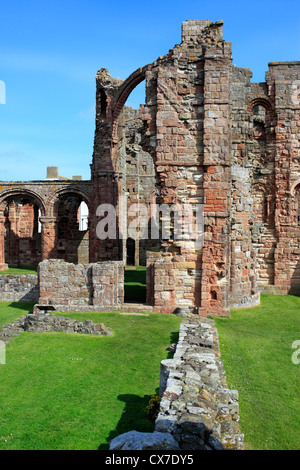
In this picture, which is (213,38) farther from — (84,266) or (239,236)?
(84,266)

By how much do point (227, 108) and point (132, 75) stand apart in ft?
29.3

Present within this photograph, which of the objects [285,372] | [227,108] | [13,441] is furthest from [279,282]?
[13,441]

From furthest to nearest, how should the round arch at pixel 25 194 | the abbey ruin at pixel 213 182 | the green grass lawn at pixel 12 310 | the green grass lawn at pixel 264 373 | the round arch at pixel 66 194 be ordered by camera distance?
the round arch at pixel 25 194 < the round arch at pixel 66 194 < the abbey ruin at pixel 213 182 < the green grass lawn at pixel 12 310 < the green grass lawn at pixel 264 373

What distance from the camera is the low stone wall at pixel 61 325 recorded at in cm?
882

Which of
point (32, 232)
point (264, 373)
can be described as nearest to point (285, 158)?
point (264, 373)

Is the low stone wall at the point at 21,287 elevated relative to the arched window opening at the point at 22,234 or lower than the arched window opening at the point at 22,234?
lower

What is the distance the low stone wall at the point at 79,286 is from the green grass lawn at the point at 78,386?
5.92 ft

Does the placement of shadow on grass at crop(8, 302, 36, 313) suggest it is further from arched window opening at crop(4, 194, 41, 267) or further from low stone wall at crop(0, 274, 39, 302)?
arched window opening at crop(4, 194, 41, 267)

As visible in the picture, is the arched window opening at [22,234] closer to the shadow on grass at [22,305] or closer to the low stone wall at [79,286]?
the shadow on grass at [22,305]

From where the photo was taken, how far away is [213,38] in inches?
428

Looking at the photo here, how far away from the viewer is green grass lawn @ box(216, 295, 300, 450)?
15.8 ft

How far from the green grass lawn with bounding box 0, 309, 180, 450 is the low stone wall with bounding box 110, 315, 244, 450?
0.75m

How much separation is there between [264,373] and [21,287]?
916 centimetres

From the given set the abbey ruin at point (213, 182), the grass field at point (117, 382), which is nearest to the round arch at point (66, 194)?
the abbey ruin at point (213, 182)
